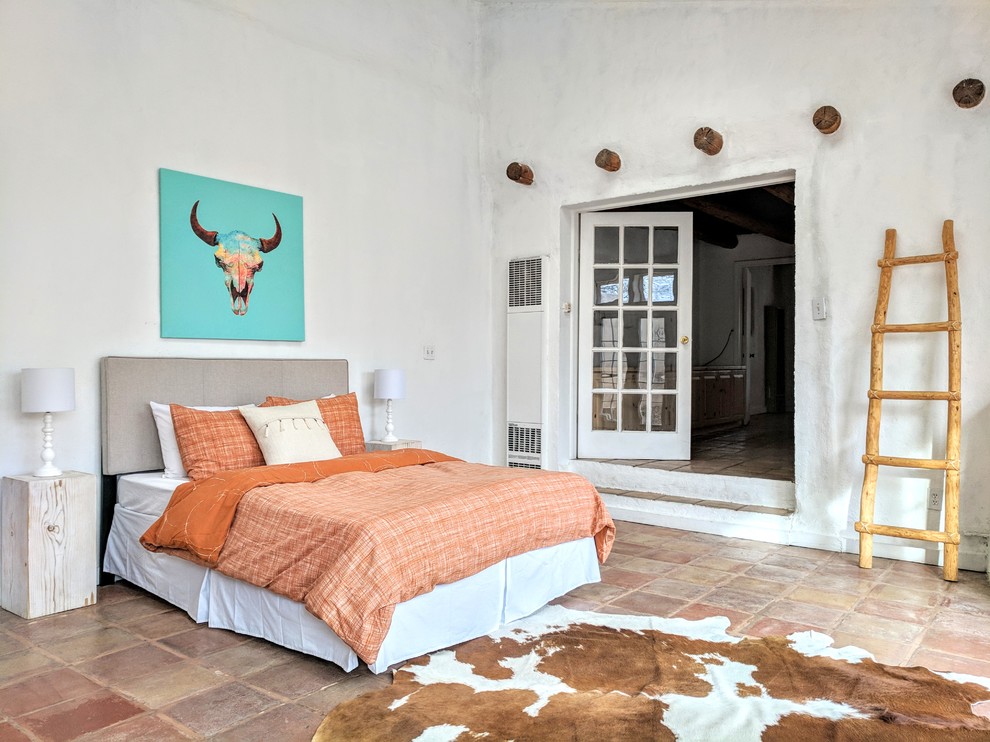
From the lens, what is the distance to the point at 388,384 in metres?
4.80

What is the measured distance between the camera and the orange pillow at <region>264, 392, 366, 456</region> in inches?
167

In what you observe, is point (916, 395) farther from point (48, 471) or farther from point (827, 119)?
point (48, 471)

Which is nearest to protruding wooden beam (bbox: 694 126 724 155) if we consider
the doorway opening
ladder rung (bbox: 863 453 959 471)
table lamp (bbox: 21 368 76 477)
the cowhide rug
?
the doorway opening

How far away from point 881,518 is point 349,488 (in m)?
2.98

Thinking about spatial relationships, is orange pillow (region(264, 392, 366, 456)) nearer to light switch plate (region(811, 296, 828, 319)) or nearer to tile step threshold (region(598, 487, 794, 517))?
tile step threshold (region(598, 487, 794, 517))

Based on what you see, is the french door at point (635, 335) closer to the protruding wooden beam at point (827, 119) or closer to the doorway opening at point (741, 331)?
the doorway opening at point (741, 331)

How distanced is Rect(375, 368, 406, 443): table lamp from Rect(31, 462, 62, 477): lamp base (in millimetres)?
1887

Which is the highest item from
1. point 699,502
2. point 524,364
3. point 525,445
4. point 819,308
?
point 819,308

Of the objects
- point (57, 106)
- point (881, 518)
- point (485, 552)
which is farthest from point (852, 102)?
point (57, 106)

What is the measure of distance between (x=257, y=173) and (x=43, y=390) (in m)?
1.77

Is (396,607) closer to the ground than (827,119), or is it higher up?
closer to the ground

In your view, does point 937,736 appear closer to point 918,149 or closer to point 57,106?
point 918,149

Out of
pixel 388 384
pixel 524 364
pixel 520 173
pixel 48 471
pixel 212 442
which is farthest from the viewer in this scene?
pixel 524 364

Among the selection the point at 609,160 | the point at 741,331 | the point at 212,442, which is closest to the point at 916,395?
the point at 609,160
